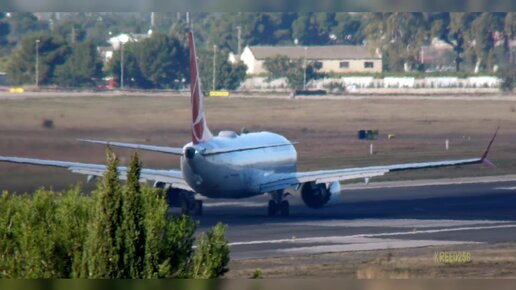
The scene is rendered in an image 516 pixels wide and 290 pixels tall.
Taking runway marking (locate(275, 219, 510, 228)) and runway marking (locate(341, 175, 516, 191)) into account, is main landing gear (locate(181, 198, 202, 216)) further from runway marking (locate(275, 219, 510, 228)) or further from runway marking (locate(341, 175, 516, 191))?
runway marking (locate(341, 175, 516, 191))

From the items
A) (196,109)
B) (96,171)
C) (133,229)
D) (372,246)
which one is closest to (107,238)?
(133,229)

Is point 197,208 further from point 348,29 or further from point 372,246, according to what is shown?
point 372,246

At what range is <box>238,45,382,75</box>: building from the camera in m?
39.9

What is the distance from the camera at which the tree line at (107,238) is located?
16.4 metres

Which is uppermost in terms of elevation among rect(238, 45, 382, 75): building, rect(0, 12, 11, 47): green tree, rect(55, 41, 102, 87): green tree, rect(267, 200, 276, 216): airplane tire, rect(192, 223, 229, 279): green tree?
rect(0, 12, 11, 47): green tree

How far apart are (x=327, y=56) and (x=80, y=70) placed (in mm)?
8220

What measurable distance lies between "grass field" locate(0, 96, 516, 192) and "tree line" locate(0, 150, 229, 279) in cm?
2314

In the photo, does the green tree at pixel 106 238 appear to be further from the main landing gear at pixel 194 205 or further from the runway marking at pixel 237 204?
the runway marking at pixel 237 204

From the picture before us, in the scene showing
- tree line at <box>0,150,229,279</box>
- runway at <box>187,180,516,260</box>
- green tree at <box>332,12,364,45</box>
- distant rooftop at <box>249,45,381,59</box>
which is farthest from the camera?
distant rooftop at <box>249,45,381,59</box>

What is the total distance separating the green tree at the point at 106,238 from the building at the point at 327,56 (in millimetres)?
23530

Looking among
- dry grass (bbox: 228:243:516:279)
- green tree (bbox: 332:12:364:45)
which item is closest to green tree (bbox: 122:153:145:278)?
dry grass (bbox: 228:243:516:279)

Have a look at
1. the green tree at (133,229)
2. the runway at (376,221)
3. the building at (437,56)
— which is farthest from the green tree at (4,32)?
the green tree at (133,229)

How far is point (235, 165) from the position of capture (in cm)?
4041

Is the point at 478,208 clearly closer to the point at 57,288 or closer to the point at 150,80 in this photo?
the point at 150,80
